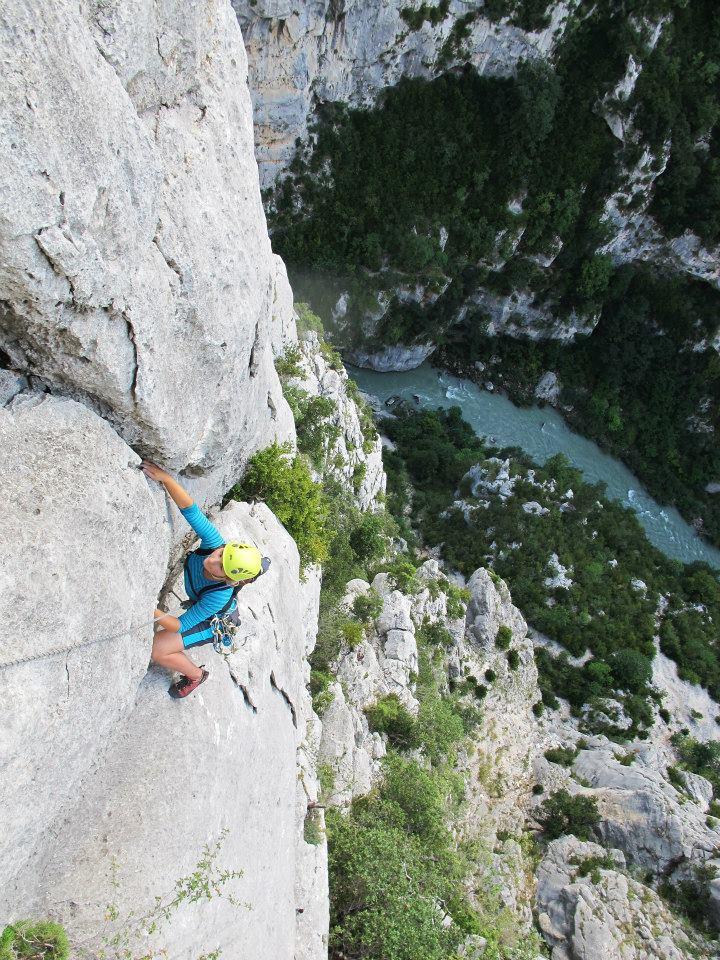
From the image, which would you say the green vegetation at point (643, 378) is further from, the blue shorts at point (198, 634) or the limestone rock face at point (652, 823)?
the blue shorts at point (198, 634)

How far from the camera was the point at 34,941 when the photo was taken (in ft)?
17.5

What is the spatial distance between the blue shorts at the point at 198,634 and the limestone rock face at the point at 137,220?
2.10m

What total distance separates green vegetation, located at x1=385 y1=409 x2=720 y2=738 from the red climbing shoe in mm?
27947

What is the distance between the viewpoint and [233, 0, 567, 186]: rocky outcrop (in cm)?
3312

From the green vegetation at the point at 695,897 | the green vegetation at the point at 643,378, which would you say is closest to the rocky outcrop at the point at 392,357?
the green vegetation at the point at 643,378

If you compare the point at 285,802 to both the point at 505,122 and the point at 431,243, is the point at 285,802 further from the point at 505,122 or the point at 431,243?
the point at 505,122

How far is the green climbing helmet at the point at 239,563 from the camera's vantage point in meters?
6.27

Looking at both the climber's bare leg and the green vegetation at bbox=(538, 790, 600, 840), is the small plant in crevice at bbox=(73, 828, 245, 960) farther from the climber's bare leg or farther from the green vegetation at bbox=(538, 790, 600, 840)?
the green vegetation at bbox=(538, 790, 600, 840)

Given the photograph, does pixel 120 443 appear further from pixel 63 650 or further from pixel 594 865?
pixel 594 865

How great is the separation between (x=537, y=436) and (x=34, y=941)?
51.0 metres

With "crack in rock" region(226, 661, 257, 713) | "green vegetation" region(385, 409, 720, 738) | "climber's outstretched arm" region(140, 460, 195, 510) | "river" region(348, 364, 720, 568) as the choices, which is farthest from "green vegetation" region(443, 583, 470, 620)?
"river" region(348, 364, 720, 568)

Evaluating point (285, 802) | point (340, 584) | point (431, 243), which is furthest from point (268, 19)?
point (285, 802)

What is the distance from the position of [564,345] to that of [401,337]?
16951mm

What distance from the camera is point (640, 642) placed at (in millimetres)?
36469
